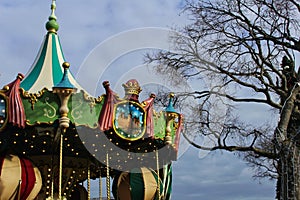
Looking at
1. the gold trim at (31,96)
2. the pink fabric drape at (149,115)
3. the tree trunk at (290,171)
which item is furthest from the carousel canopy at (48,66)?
the tree trunk at (290,171)

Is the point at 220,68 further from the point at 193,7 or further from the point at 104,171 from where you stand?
the point at 104,171

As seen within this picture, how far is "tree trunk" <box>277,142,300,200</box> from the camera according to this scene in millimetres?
9992

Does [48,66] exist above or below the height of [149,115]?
above

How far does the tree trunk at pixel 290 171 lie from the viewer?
999 cm

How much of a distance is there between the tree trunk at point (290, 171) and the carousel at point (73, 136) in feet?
8.82

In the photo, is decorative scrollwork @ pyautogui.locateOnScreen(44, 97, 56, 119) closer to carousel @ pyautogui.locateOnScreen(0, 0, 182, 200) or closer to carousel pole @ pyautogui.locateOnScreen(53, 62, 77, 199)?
carousel @ pyautogui.locateOnScreen(0, 0, 182, 200)

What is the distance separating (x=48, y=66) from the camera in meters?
8.13

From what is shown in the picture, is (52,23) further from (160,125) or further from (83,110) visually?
(160,125)

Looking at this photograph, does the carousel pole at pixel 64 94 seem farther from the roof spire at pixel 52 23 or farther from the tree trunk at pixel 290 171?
the tree trunk at pixel 290 171

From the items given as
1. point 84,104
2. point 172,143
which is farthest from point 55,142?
point 172,143

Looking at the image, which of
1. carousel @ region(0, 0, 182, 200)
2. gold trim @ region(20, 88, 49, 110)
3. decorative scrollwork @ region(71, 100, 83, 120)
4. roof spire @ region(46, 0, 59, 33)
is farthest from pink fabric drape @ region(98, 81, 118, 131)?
roof spire @ region(46, 0, 59, 33)

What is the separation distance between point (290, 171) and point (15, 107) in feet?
20.8

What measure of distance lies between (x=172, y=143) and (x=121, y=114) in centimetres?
170

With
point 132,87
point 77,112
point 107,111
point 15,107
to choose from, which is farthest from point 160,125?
point 15,107
